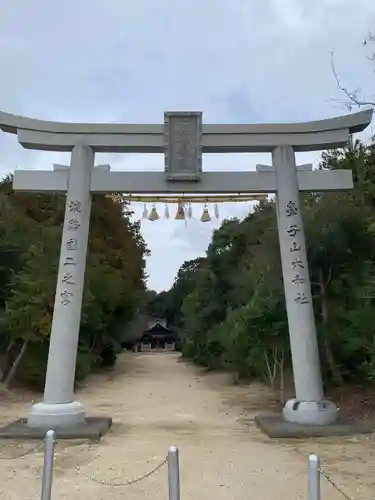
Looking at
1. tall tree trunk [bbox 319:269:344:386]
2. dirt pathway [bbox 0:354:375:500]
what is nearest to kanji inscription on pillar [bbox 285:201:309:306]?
dirt pathway [bbox 0:354:375:500]

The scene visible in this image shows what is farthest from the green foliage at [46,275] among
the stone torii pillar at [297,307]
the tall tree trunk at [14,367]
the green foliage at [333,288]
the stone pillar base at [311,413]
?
the stone pillar base at [311,413]

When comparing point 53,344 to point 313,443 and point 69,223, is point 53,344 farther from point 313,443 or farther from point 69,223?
point 313,443

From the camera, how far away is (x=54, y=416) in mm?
10039

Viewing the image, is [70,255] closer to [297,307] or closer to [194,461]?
[297,307]

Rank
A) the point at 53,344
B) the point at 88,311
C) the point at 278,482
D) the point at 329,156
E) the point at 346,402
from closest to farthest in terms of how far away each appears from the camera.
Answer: the point at 278,482 < the point at 53,344 < the point at 346,402 < the point at 329,156 < the point at 88,311

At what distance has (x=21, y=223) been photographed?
19703 millimetres

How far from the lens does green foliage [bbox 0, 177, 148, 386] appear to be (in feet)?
54.2

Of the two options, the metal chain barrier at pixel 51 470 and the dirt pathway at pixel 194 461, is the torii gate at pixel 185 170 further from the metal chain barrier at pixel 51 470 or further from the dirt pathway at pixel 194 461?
the metal chain barrier at pixel 51 470

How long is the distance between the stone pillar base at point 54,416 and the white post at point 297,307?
369 cm

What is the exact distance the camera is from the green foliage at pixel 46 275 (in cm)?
1652

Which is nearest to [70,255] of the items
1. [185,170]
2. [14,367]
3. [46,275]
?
[185,170]

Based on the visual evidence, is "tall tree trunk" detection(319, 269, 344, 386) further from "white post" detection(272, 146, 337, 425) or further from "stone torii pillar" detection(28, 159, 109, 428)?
"stone torii pillar" detection(28, 159, 109, 428)

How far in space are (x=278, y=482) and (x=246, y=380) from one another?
15.8 m

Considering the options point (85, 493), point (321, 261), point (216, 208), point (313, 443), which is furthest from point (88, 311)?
point (85, 493)
